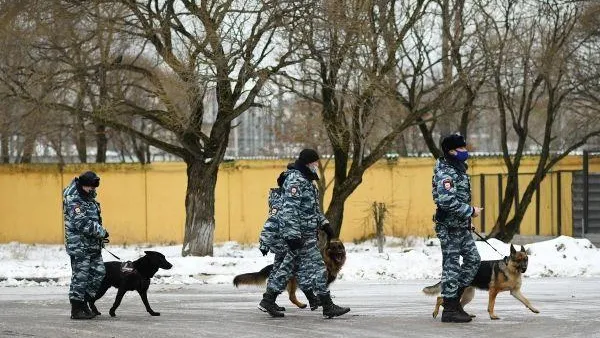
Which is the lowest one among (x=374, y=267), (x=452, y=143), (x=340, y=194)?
(x=374, y=267)

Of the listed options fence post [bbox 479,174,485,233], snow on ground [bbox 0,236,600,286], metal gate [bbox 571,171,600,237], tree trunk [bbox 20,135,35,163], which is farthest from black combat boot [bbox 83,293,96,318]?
fence post [bbox 479,174,485,233]

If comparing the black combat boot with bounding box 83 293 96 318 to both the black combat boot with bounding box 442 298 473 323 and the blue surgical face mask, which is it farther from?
the blue surgical face mask

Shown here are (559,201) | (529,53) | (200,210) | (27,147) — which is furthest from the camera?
(27,147)

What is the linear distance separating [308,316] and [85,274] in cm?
263

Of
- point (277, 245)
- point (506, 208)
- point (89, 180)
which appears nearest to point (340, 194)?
point (506, 208)

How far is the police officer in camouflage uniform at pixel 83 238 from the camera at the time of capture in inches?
479

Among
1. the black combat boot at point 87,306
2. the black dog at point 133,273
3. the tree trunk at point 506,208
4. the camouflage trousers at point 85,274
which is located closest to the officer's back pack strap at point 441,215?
the black dog at point 133,273

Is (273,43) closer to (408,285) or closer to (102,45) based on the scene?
(102,45)

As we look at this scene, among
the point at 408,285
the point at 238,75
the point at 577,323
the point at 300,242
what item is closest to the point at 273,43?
the point at 238,75

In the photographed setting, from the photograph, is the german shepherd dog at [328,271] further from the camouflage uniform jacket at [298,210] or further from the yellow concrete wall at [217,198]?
the yellow concrete wall at [217,198]

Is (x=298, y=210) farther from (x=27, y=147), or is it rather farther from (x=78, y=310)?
(x=27, y=147)

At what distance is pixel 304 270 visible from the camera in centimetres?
1200

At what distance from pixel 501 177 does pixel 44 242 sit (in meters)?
13.0

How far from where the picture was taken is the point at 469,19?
75.0ft
